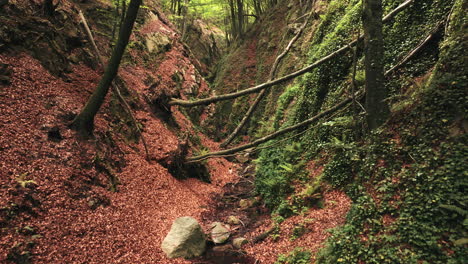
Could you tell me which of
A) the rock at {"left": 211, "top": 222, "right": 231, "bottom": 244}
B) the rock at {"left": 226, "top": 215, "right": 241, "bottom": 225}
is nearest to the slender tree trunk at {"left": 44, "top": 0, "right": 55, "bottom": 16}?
the rock at {"left": 211, "top": 222, "right": 231, "bottom": 244}

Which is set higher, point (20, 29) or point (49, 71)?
point (20, 29)

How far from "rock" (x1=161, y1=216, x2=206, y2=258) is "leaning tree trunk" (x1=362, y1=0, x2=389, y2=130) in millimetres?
5438

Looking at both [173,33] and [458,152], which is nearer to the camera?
[458,152]

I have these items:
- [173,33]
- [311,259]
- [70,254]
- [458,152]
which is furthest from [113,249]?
[173,33]

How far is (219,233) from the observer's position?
25.7 feet

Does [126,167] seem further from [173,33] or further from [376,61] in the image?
[173,33]

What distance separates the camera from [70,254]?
5.21m

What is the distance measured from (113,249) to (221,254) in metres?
2.88

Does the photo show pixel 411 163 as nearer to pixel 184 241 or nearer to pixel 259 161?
pixel 184 241

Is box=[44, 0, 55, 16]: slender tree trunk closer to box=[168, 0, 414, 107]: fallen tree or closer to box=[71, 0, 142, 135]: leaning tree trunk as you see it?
box=[71, 0, 142, 135]: leaning tree trunk

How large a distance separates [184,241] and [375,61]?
258 inches

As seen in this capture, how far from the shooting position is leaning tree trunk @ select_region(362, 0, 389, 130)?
564 centimetres

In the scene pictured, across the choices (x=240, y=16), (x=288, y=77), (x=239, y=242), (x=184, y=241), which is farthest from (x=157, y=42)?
(x=239, y=242)

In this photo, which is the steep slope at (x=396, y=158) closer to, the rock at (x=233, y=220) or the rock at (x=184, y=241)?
the rock at (x=233, y=220)
